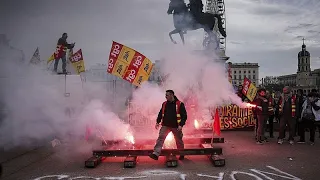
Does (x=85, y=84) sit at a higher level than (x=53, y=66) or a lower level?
lower

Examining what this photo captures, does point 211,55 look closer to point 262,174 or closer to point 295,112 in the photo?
point 295,112

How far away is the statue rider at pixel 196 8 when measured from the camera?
14.4 meters

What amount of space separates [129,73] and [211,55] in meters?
3.21

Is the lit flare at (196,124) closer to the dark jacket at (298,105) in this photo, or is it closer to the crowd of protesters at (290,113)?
the crowd of protesters at (290,113)

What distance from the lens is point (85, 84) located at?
46.9ft

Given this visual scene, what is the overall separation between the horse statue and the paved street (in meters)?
5.79

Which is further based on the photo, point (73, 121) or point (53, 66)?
point (53, 66)

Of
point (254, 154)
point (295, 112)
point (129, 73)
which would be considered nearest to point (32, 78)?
point (129, 73)

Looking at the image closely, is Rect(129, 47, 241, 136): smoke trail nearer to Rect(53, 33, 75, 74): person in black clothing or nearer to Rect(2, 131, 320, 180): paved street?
Rect(2, 131, 320, 180): paved street

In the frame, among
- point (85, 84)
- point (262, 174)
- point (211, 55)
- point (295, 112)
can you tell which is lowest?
point (262, 174)

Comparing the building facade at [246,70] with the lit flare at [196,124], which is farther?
the building facade at [246,70]

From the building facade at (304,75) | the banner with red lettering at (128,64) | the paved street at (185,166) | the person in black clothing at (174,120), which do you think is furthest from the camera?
the building facade at (304,75)

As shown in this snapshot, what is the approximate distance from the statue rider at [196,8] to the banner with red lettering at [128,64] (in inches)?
175

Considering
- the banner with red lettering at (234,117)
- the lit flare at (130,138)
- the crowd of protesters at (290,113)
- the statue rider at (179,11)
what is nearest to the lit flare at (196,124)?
the banner with red lettering at (234,117)
